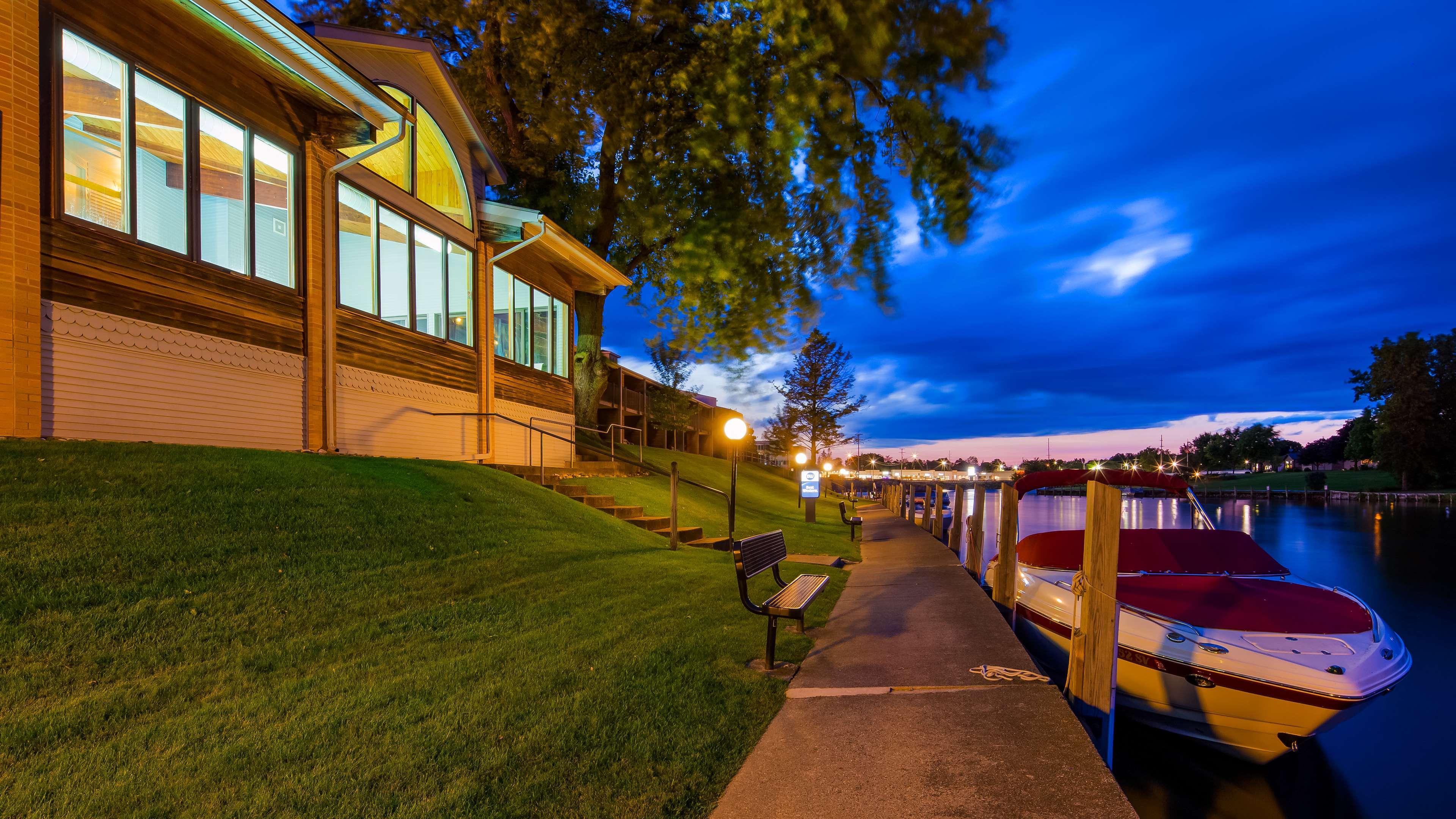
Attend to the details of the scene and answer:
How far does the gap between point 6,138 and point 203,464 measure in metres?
3.68

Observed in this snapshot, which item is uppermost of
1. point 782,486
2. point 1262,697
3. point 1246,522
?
point 1262,697

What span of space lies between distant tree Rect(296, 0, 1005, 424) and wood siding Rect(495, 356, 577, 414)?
357cm

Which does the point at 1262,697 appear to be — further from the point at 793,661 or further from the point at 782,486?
the point at 782,486

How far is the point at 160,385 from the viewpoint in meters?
8.36

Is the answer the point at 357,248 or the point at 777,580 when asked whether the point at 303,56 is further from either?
the point at 777,580

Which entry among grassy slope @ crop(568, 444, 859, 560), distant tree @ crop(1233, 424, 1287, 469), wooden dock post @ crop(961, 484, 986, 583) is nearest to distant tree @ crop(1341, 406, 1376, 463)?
distant tree @ crop(1233, 424, 1287, 469)

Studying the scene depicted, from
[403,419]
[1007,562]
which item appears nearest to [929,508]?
[1007,562]

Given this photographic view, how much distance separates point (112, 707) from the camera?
150 inches

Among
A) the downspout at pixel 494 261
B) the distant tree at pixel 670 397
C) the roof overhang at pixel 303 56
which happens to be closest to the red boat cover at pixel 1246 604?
the downspout at pixel 494 261

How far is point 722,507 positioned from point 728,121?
10898 millimetres

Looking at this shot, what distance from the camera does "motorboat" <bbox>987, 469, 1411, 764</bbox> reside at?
5.89 metres

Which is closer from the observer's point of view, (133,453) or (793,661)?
(793,661)

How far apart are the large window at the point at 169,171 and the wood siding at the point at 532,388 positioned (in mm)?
5683

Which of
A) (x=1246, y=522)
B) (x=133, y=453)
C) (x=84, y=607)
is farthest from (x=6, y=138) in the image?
(x=1246, y=522)
